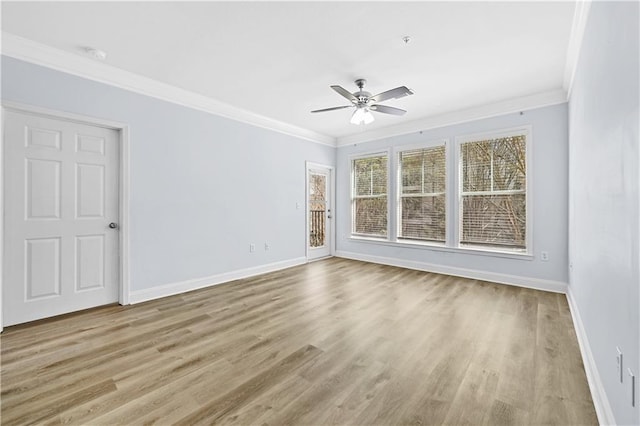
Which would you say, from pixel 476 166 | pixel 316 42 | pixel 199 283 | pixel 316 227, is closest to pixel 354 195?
pixel 316 227

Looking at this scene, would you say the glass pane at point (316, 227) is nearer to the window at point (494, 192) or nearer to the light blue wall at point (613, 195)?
the window at point (494, 192)

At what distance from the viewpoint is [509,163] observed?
14.3ft

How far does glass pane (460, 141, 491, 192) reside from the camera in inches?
179

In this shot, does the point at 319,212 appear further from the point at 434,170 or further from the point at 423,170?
the point at 434,170

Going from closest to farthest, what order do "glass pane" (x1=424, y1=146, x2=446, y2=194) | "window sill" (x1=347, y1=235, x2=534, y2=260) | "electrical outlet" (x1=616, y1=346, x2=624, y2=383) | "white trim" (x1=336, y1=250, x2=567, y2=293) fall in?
"electrical outlet" (x1=616, y1=346, x2=624, y2=383) < "white trim" (x1=336, y1=250, x2=567, y2=293) < "window sill" (x1=347, y1=235, x2=534, y2=260) < "glass pane" (x1=424, y1=146, x2=446, y2=194)

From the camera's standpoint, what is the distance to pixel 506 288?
4.09 metres

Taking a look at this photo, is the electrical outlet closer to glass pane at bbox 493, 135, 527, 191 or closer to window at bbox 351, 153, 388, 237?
glass pane at bbox 493, 135, 527, 191

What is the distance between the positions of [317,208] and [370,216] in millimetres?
1174

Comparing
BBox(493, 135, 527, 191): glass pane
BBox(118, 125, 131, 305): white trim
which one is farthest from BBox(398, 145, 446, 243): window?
BBox(118, 125, 131, 305): white trim

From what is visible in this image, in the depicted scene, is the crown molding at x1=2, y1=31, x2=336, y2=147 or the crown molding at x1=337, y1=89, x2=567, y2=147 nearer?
the crown molding at x1=2, y1=31, x2=336, y2=147

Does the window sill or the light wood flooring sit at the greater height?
the window sill

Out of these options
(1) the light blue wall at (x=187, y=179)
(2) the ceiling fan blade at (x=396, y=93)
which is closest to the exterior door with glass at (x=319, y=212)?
(1) the light blue wall at (x=187, y=179)

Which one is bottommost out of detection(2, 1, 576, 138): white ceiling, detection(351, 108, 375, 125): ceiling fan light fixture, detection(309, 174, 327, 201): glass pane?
detection(309, 174, 327, 201): glass pane

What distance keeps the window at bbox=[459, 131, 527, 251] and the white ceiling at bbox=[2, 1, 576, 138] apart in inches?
34.4
